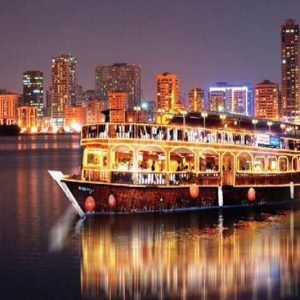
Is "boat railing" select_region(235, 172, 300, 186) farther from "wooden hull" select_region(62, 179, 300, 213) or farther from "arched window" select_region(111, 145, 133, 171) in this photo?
"arched window" select_region(111, 145, 133, 171)

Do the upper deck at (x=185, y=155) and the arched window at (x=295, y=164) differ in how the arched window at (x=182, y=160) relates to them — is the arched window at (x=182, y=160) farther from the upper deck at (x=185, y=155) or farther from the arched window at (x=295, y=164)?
the arched window at (x=295, y=164)

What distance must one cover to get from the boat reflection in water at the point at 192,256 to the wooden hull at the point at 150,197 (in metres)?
0.61

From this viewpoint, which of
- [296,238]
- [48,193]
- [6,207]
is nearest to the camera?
[296,238]

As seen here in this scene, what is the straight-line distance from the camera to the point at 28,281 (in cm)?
2219

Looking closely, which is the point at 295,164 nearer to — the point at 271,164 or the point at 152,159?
the point at 271,164

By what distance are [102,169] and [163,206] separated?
339cm

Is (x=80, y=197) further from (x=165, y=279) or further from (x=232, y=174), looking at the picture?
(x=165, y=279)

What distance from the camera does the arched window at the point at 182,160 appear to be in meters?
34.4

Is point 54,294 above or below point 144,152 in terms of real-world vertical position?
below

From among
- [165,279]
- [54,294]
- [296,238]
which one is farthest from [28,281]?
[296,238]

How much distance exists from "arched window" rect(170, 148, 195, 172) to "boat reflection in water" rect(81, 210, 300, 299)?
2.46 m

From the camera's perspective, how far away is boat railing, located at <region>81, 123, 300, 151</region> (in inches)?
1268

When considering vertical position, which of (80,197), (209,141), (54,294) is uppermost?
(209,141)

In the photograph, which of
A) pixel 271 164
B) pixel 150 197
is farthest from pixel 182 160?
pixel 271 164
